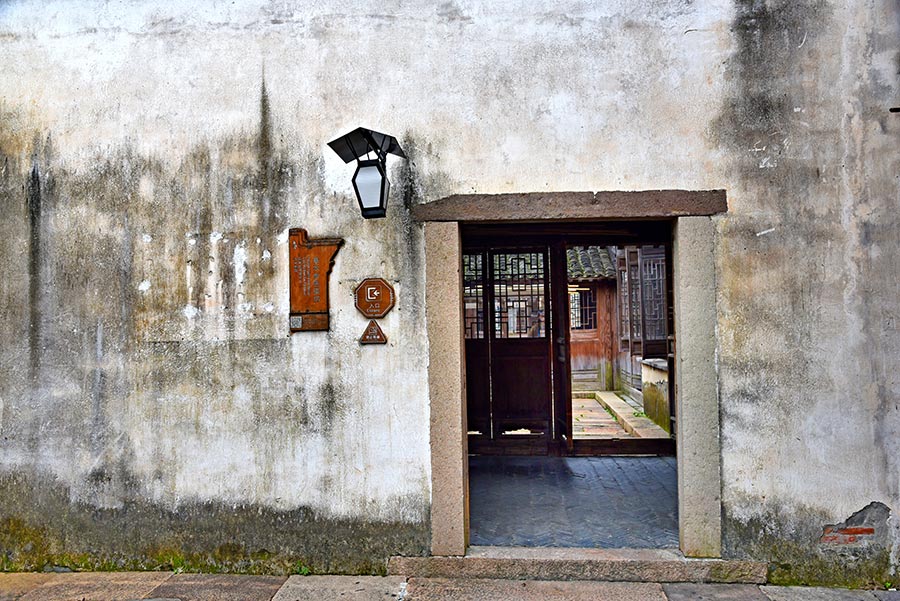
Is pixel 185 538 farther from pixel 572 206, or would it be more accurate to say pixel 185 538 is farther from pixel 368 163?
pixel 572 206

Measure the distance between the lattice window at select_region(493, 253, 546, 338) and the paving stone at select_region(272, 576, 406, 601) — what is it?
3493 mm

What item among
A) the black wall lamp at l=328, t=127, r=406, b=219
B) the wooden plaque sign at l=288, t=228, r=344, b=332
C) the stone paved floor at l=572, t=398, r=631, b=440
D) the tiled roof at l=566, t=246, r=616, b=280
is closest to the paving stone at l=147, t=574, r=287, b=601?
the wooden plaque sign at l=288, t=228, r=344, b=332

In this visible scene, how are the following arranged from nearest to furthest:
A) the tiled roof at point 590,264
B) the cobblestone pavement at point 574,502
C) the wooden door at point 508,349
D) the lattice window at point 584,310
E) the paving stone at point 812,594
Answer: the paving stone at point 812,594 < the cobblestone pavement at point 574,502 < the wooden door at point 508,349 < the tiled roof at point 590,264 < the lattice window at point 584,310

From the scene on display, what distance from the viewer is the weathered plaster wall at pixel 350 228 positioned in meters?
3.62

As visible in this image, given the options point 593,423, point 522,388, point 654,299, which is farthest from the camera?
point 593,423

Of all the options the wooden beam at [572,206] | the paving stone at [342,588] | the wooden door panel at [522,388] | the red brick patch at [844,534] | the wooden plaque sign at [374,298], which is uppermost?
the wooden beam at [572,206]

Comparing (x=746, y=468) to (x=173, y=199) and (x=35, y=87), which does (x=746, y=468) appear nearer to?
(x=173, y=199)

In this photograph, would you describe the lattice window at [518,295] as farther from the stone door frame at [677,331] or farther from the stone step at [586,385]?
the stone step at [586,385]

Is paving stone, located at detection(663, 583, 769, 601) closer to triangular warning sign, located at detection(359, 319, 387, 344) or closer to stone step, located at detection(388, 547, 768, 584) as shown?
stone step, located at detection(388, 547, 768, 584)

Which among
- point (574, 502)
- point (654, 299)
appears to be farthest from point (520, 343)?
Answer: point (574, 502)

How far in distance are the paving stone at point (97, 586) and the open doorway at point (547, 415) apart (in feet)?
6.87

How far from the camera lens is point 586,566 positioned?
12.1 feet

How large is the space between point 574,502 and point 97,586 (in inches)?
133

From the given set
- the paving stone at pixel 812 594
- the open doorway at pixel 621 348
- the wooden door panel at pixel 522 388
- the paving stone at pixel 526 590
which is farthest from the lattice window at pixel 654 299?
the paving stone at pixel 526 590
